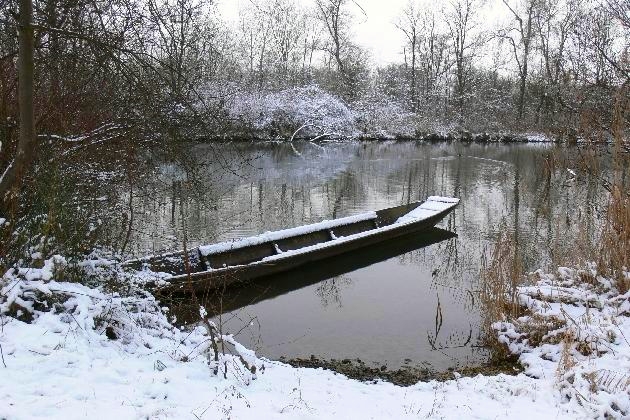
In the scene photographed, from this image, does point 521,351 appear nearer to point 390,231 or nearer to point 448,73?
point 390,231

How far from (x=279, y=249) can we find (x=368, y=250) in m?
2.47

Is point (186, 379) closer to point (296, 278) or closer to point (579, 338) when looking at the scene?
point (579, 338)

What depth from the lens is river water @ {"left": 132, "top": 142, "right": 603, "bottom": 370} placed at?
6672 mm

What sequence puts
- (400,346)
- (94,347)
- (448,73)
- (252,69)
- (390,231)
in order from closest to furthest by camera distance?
(94,347)
(400,346)
(390,231)
(252,69)
(448,73)

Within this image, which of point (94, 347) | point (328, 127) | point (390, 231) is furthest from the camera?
point (328, 127)

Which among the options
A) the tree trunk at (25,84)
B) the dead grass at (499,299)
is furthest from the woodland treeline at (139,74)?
the dead grass at (499,299)

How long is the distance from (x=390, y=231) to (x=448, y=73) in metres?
38.7

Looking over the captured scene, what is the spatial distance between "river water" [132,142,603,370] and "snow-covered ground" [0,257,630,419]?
2.49ft

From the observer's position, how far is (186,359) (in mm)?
4051

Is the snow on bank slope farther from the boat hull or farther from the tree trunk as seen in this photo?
the tree trunk

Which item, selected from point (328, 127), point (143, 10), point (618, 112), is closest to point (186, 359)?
point (143, 10)

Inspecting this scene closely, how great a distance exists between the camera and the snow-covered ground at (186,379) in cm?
312

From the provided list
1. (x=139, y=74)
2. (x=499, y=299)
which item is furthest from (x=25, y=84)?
(x=499, y=299)

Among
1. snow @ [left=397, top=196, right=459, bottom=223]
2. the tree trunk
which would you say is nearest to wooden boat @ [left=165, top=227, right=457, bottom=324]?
snow @ [left=397, top=196, right=459, bottom=223]
